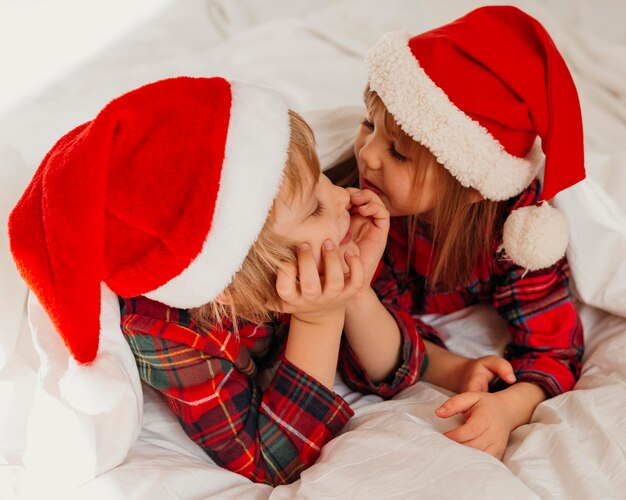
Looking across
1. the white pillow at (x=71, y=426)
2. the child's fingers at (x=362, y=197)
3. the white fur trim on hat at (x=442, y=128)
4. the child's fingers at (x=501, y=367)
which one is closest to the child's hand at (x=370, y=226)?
the child's fingers at (x=362, y=197)

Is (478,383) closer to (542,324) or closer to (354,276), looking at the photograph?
(542,324)

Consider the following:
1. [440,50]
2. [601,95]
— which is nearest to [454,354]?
[440,50]

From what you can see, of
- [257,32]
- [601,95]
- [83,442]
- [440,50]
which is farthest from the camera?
[257,32]

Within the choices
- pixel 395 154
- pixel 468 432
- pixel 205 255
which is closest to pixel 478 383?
pixel 468 432

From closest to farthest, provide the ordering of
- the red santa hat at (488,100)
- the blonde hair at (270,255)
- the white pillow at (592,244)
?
the blonde hair at (270,255)
the red santa hat at (488,100)
the white pillow at (592,244)

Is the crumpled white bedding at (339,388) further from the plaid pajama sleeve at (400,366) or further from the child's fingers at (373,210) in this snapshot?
the child's fingers at (373,210)

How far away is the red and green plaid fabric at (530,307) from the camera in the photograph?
3.10 ft

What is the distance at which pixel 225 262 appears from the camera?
2.21 feet

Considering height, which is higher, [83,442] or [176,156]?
[176,156]

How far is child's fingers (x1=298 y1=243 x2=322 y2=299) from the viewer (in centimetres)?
74

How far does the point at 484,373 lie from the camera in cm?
93

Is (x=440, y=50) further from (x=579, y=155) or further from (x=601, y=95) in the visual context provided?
(x=601, y=95)

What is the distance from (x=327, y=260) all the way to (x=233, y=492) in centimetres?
28

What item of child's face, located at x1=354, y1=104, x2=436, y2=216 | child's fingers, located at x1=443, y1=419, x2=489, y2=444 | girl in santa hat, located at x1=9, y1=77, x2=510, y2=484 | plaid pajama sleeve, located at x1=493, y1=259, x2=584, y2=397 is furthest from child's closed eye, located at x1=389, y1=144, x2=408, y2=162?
child's fingers, located at x1=443, y1=419, x2=489, y2=444
